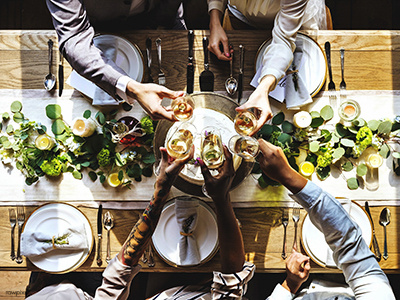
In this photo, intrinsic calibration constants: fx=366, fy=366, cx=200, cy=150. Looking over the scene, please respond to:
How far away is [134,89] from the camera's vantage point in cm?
164

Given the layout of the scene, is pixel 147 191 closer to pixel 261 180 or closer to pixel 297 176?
pixel 261 180

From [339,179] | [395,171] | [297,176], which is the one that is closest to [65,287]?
[297,176]

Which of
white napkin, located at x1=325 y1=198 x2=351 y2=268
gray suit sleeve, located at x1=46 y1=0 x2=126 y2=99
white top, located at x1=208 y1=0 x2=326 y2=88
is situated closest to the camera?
gray suit sleeve, located at x1=46 y1=0 x2=126 y2=99

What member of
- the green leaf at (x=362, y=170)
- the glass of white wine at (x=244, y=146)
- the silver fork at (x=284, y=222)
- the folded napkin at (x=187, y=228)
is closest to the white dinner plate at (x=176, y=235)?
the folded napkin at (x=187, y=228)

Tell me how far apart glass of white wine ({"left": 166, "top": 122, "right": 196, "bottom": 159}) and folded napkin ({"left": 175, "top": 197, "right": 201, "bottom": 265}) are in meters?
0.41

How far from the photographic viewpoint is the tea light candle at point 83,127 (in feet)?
6.33

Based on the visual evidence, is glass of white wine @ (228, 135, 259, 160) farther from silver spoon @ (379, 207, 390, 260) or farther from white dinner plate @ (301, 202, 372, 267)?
silver spoon @ (379, 207, 390, 260)

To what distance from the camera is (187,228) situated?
1898mm

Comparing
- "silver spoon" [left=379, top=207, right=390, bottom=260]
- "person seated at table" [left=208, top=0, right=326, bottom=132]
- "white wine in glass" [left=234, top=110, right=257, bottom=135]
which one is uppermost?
"person seated at table" [left=208, top=0, right=326, bottom=132]

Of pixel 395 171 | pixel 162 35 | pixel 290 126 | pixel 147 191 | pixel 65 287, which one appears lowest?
pixel 65 287

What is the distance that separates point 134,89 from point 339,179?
3.95 ft

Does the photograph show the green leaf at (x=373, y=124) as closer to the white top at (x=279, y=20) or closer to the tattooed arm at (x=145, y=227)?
the white top at (x=279, y=20)

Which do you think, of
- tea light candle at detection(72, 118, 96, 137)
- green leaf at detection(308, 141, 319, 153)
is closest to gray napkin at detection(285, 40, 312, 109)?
green leaf at detection(308, 141, 319, 153)

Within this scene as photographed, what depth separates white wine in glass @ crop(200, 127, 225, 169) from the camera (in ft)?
5.12
